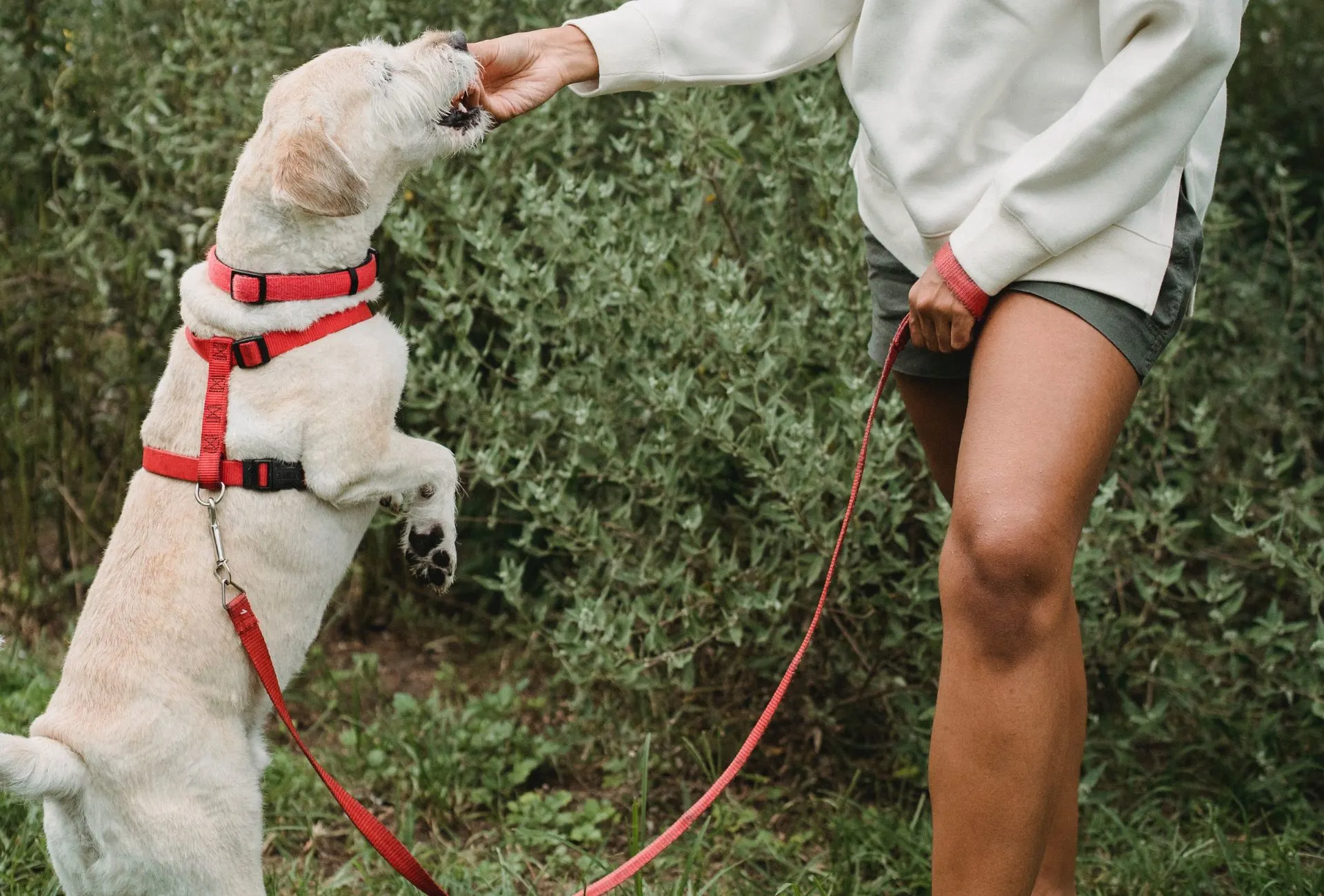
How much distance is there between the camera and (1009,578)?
1740 millimetres

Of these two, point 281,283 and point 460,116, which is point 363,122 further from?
point 281,283

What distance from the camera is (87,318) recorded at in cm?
429

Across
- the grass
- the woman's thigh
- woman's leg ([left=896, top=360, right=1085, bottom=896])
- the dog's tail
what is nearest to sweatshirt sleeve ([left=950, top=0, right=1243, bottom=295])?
the woman's thigh

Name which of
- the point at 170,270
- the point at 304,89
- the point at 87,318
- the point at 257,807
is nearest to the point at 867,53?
the point at 304,89

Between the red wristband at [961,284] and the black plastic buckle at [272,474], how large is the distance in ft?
3.96

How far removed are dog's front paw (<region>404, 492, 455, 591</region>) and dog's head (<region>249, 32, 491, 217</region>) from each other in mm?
613

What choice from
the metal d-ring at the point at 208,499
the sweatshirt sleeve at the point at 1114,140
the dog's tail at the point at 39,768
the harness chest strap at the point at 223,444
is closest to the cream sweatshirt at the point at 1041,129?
the sweatshirt sleeve at the point at 1114,140

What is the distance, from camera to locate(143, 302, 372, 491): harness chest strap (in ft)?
7.44

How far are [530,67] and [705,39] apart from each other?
0.35m

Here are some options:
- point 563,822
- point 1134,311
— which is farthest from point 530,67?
point 563,822

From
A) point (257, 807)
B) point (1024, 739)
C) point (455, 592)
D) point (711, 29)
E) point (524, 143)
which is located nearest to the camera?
point (1024, 739)

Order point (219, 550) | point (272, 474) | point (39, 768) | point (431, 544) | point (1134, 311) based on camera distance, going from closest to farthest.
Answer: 1. point (1134, 311)
2. point (39, 768)
3. point (219, 550)
4. point (272, 474)
5. point (431, 544)

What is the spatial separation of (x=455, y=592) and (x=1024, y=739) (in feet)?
9.82

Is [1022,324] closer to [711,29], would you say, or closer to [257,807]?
[711,29]
